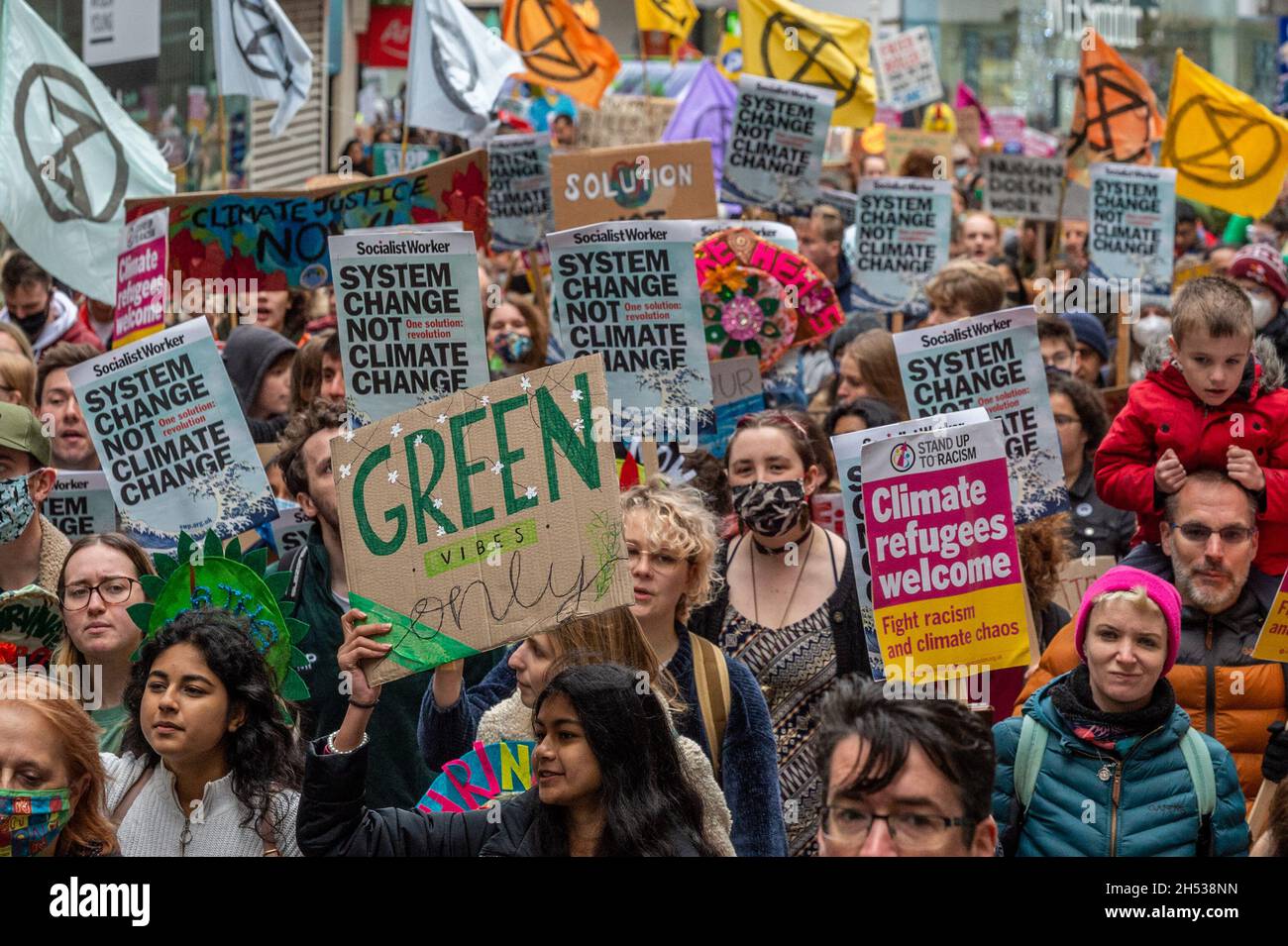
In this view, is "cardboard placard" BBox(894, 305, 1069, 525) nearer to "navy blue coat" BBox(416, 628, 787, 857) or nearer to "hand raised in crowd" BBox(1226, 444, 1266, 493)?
"hand raised in crowd" BBox(1226, 444, 1266, 493)

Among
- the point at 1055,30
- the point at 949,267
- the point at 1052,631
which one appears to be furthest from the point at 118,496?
the point at 1055,30

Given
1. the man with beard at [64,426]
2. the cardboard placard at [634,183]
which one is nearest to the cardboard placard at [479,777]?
the man with beard at [64,426]

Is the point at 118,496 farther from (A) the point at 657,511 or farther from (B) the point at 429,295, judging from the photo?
(A) the point at 657,511

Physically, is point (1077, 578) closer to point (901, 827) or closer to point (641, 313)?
point (641, 313)

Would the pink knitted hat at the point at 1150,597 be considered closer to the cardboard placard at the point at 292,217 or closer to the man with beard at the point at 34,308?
the cardboard placard at the point at 292,217

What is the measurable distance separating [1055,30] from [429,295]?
43.9 metres

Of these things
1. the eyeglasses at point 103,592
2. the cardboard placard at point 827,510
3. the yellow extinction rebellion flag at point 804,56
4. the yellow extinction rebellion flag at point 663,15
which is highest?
the yellow extinction rebellion flag at point 663,15

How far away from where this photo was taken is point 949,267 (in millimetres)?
8500

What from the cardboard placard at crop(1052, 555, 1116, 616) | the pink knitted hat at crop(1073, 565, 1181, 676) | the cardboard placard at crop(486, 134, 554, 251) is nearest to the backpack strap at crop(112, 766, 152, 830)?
the pink knitted hat at crop(1073, 565, 1181, 676)

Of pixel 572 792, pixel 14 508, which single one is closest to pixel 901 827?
pixel 572 792

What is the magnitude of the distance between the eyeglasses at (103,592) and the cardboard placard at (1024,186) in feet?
29.8

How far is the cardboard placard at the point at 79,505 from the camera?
6262 mm

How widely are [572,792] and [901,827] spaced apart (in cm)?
81
